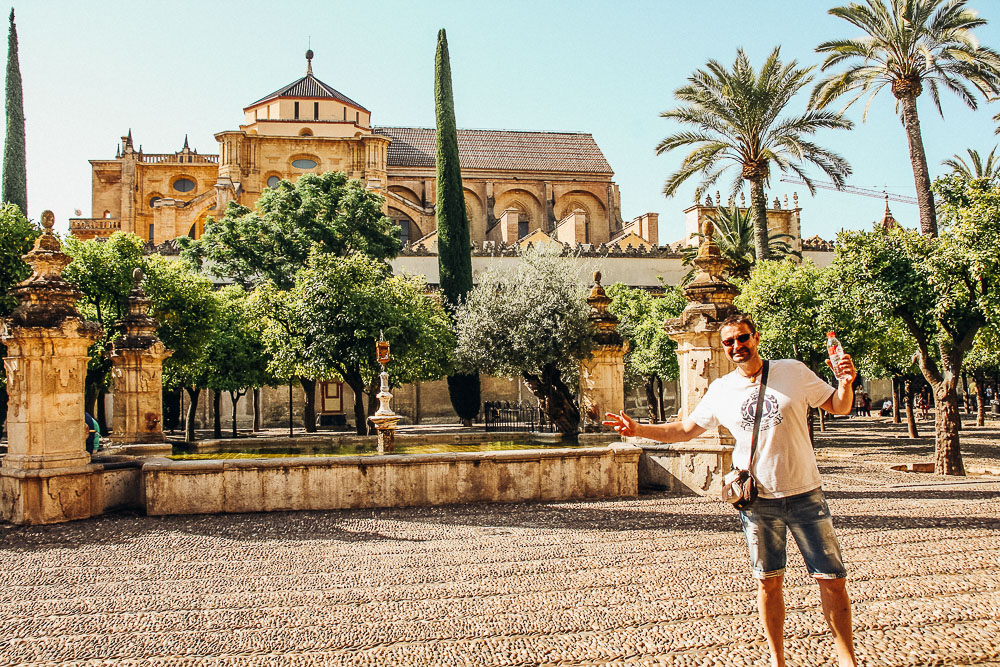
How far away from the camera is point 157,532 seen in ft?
25.7

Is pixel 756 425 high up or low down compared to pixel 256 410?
up

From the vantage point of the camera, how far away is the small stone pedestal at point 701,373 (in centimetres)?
979

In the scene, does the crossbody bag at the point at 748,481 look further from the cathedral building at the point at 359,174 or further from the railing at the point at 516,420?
the cathedral building at the point at 359,174

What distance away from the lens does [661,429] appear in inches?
158

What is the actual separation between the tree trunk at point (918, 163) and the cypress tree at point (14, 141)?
31.6m

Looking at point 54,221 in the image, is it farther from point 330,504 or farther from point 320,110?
point 320,110

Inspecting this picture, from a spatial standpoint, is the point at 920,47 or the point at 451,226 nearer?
the point at 920,47

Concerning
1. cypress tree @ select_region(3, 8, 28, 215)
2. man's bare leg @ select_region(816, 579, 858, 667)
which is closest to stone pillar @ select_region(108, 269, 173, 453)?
man's bare leg @ select_region(816, 579, 858, 667)

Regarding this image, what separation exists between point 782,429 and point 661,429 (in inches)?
25.4

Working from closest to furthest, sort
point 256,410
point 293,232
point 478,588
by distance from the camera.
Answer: point 478,588
point 293,232
point 256,410

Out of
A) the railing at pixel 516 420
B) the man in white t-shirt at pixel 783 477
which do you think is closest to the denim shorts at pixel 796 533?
the man in white t-shirt at pixel 783 477

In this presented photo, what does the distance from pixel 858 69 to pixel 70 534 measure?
15996 millimetres

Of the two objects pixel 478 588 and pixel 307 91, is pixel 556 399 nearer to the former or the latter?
pixel 478 588

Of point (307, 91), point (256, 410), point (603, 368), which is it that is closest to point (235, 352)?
point (256, 410)
